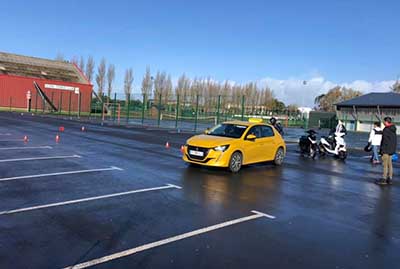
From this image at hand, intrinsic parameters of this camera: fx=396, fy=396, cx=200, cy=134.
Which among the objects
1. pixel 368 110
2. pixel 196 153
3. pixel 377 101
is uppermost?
pixel 377 101

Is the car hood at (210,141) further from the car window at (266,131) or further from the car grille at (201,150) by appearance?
the car window at (266,131)

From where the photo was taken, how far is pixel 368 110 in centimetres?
5453

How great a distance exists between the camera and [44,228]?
5.61m

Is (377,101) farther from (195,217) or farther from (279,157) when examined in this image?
(195,217)

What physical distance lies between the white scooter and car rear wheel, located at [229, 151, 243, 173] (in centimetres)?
→ 674

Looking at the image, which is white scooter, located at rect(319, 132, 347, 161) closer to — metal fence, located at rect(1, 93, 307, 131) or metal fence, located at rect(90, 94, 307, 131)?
metal fence, located at rect(1, 93, 307, 131)

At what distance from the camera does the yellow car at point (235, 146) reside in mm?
11039

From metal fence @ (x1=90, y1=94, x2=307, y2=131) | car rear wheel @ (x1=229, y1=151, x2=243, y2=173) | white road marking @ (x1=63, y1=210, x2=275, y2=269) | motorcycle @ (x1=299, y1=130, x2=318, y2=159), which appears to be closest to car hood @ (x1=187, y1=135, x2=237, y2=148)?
car rear wheel @ (x1=229, y1=151, x2=243, y2=173)

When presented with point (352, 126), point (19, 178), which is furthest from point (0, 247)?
point (352, 126)

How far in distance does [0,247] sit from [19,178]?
14.8ft

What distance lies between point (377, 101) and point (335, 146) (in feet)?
139

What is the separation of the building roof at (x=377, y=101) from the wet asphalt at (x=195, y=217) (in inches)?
1813

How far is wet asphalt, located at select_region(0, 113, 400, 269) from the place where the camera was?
476 centimetres

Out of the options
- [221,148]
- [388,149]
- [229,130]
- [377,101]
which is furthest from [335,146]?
[377,101]
